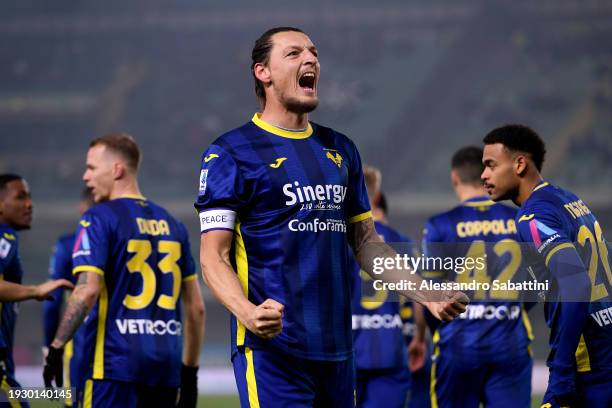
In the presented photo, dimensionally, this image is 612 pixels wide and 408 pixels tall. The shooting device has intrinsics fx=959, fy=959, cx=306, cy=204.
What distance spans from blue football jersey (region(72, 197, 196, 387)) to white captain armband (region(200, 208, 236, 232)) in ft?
5.62

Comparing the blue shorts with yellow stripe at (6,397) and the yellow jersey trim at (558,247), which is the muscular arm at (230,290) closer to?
the yellow jersey trim at (558,247)

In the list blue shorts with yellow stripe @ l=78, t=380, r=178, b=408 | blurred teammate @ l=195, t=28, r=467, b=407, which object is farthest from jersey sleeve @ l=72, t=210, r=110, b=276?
blurred teammate @ l=195, t=28, r=467, b=407

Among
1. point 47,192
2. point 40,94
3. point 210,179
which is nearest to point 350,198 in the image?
point 210,179

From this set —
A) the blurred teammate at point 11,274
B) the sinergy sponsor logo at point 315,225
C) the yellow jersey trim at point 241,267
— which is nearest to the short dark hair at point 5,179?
the blurred teammate at point 11,274

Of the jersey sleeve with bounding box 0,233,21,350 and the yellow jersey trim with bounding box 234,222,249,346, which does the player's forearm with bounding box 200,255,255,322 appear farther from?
the jersey sleeve with bounding box 0,233,21,350

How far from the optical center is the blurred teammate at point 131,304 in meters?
5.67

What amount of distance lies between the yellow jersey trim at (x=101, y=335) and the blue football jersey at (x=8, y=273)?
1.02 meters

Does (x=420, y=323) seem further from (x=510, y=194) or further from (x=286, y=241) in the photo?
(x=286, y=241)

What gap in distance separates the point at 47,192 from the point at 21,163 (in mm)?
1480

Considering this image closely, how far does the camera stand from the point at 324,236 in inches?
163

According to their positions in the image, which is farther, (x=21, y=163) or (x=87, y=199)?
(x=21, y=163)

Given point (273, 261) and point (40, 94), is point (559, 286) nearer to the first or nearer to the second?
point (273, 261)

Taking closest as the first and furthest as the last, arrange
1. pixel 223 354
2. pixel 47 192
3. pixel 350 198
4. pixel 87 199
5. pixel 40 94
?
pixel 350 198
pixel 87 199
pixel 223 354
pixel 47 192
pixel 40 94

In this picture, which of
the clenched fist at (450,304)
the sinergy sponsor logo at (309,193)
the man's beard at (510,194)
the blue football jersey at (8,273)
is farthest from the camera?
the blue football jersey at (8,273)
